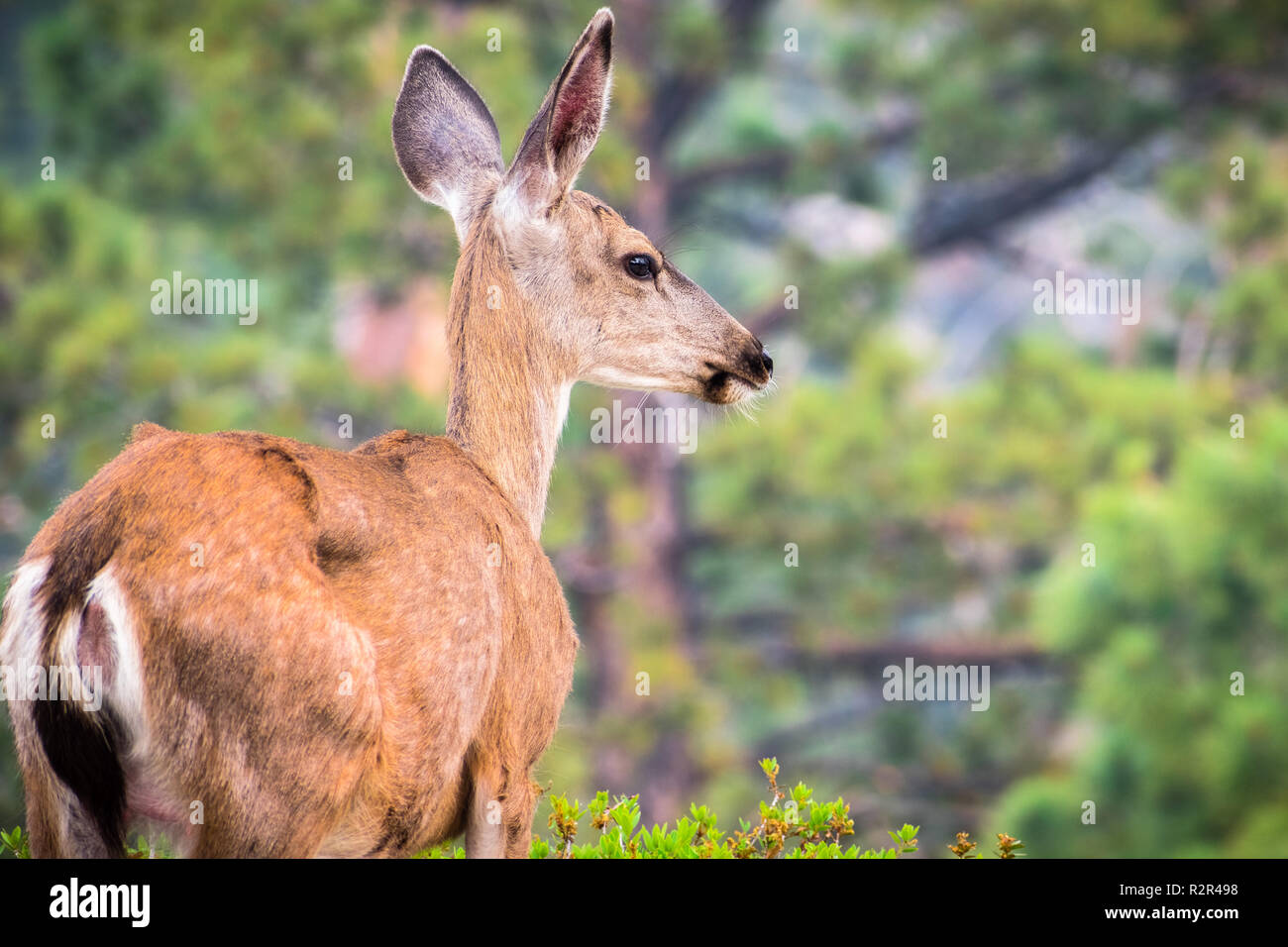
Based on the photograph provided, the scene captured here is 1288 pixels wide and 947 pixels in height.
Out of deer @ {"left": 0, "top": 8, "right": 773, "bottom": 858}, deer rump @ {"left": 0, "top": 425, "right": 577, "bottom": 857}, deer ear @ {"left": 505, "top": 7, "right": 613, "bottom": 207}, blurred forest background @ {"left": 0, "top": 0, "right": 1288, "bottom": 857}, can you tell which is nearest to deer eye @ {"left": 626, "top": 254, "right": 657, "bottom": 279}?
deer ear @ {"left": 505, "top": 7, "right": 613, "bottom": 207}

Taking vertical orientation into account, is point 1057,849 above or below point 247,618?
below

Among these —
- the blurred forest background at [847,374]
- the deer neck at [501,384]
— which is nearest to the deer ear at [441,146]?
the deer neck at [501,384]

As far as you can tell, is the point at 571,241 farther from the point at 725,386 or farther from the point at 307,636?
the point at 307,636

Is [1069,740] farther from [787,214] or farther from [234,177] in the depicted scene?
[234,177]

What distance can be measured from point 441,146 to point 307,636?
6.29 ft

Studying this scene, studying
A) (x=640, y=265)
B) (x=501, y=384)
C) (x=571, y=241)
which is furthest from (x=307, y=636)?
(x=640, y=265)

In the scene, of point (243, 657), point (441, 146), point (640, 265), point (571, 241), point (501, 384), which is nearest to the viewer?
point (243, 657)

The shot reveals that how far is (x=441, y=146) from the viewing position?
4.10 m

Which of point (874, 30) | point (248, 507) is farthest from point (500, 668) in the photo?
point (874, 30)

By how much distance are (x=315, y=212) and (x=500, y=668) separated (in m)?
7.52

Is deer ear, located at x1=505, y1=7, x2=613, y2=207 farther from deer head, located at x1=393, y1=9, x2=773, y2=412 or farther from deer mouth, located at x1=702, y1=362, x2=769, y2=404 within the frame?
deer mouth, located at x1=702, y1=362, x2=769, y2=404

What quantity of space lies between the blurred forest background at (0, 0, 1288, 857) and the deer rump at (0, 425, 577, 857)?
232 inches

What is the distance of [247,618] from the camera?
253 cm

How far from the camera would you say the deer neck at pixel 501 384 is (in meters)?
3.61
